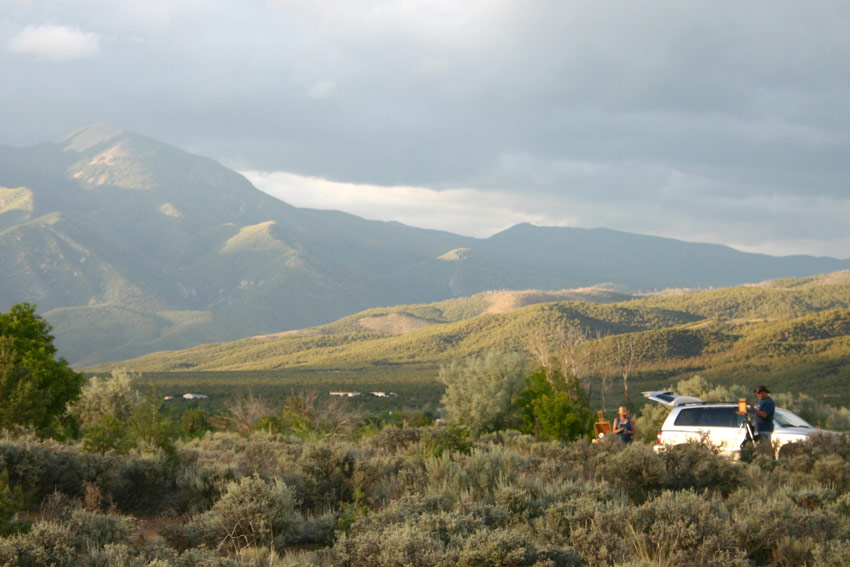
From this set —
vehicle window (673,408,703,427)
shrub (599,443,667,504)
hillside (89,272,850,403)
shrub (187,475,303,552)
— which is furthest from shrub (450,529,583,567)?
hillside (89,272,850,403)

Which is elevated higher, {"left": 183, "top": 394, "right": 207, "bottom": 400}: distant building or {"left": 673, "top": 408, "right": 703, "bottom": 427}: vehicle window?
{"left": 673, "top": 408, "right": 703, "bottom": 427}: vehicle window

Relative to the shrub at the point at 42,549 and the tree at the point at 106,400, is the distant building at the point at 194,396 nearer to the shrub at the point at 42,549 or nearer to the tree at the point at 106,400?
the tree at the point at 106,400

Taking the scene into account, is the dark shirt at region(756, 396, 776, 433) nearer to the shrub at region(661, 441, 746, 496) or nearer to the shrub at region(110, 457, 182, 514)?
the shrub at region(661, 441, 746, 496)

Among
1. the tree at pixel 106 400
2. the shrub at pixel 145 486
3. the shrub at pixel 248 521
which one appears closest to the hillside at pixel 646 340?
the tree at pixel 106 400

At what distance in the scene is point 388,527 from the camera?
6.67m

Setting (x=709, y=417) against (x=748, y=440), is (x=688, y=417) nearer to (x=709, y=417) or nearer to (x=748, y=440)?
(x=709, y=417)

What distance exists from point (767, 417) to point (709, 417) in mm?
2389

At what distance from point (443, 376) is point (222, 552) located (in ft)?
74.7

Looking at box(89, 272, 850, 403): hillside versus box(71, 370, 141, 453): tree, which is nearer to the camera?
box(71, 370, 141, 453): tree

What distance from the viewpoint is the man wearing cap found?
1332cm

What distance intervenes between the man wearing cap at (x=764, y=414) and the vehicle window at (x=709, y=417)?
5.16 ft

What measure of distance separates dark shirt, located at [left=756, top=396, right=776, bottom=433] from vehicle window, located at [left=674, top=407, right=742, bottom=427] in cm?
158

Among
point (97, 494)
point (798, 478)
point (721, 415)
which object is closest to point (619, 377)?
point (721, 415)

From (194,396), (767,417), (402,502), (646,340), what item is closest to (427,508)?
(402,502)
